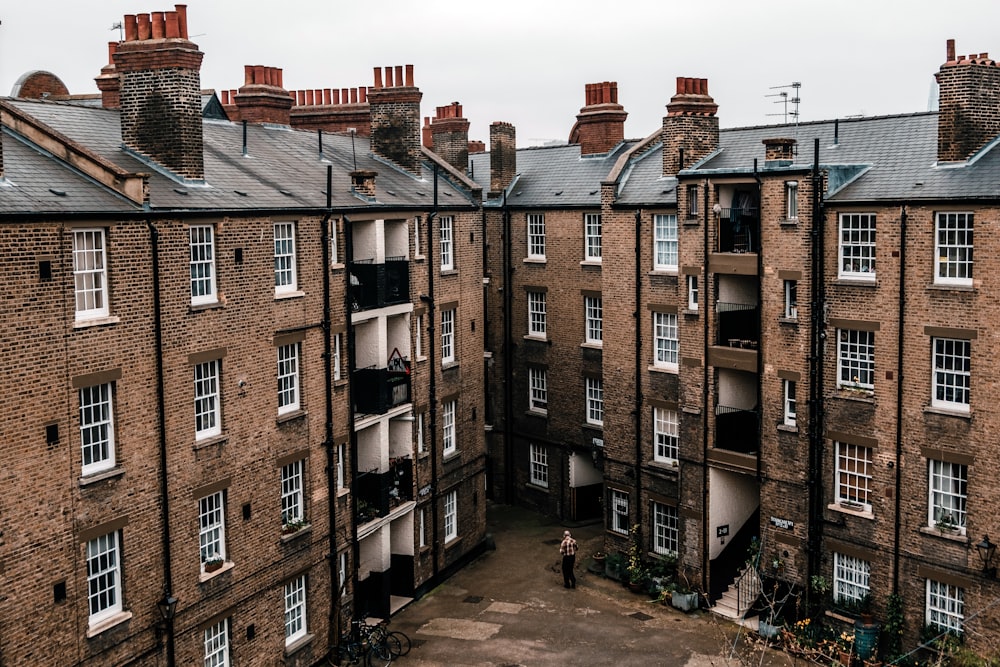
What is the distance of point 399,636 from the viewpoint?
30688 mm

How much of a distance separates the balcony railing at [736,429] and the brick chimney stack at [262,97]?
18.7 metres

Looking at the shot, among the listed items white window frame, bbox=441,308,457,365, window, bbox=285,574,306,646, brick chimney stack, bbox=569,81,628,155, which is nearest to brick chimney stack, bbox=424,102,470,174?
brick chimney stack, bbox=569,81,628,155

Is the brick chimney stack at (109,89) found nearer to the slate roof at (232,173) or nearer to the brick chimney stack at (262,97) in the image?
the slate roof at (232,173)

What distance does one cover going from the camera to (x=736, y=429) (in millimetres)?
31859

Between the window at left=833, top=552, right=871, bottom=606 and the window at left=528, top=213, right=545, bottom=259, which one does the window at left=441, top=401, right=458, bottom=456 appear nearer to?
the window at left=528, top=213, right=545, bottom=259

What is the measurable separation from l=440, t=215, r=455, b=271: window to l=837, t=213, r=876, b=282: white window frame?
512 inches

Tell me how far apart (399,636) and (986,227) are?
1924 cm

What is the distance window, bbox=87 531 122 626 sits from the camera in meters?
21.4

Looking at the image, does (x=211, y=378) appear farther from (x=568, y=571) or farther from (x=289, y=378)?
(x=568, y=571)

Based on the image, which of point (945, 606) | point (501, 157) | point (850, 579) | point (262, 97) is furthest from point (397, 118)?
point (945, 606)

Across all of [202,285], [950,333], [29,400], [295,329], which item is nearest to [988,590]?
[950,333]

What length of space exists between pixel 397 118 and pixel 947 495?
22180 millimetres

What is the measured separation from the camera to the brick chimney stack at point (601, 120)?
43156 mm

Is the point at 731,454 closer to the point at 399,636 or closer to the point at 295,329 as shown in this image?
the point at 399,636
